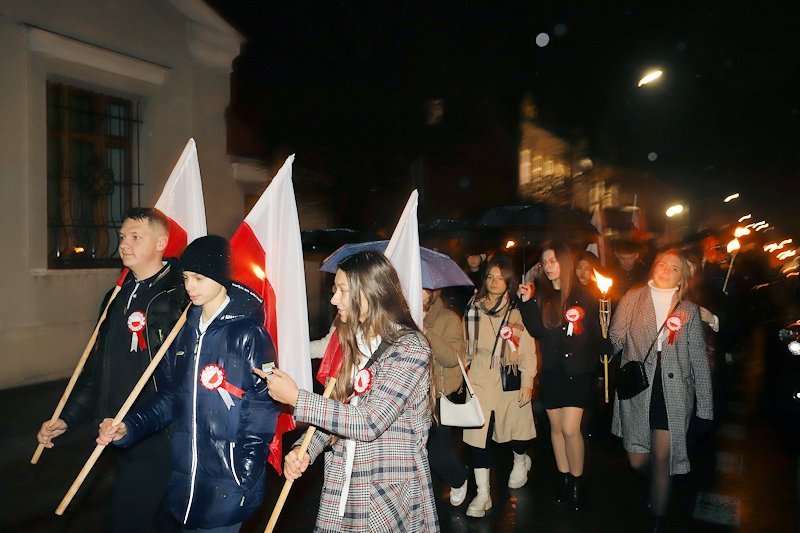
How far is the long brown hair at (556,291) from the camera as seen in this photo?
18.2 ft

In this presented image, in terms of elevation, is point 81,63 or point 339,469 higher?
point 81,63

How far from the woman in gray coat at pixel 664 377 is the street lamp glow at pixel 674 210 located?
40.8 m

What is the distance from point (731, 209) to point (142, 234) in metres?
64.0

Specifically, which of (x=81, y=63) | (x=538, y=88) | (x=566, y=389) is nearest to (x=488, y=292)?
(x=566, y=389)

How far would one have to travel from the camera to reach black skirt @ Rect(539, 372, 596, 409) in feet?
17.7

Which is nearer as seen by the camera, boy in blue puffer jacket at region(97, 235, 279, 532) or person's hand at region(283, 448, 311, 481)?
person's hand at region(283, 448, 311, 481)

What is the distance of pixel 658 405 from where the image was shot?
4988mm

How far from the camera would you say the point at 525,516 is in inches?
214

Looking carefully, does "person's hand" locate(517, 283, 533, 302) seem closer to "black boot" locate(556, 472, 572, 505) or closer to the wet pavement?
"black boot" locate(556, 472, 572, 505)

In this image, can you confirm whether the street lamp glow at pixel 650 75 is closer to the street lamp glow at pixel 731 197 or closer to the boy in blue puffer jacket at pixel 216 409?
the boy in blue puffer jacket at pixel 216 409

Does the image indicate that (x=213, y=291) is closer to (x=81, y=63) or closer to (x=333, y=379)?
(x=333, y=379)

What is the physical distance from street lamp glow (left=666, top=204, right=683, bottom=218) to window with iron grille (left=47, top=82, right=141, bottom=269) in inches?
1508

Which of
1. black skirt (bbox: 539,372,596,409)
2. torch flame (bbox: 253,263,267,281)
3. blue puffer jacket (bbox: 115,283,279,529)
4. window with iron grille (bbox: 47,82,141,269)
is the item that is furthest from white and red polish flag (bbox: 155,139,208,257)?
window with iron grille (bbox: 47,82,141,269)

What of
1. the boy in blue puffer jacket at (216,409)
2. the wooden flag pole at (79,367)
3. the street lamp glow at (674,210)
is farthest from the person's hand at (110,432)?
the street lamp glow at (674,210)
